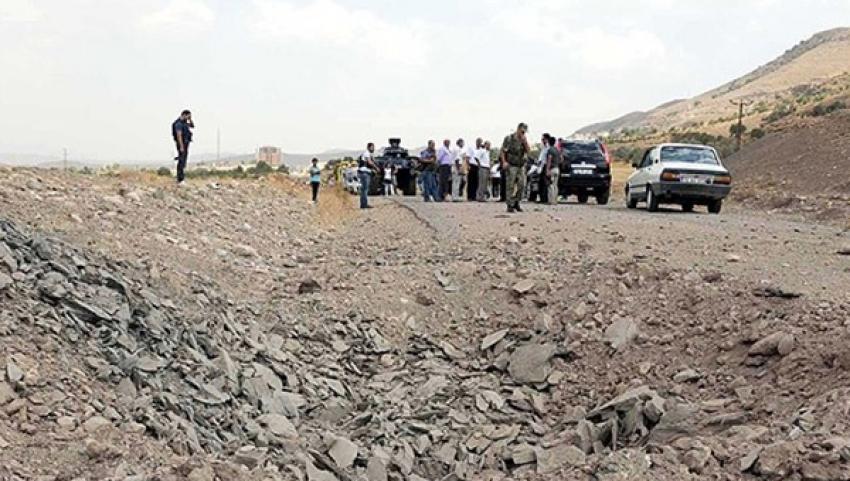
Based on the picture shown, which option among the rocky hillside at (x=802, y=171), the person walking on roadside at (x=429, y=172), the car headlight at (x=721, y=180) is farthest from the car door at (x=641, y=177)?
the person walking on roadside at (x=429, y=172)

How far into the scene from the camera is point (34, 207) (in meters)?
10.3

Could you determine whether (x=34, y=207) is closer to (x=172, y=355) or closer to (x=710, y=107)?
(x=172, y=355)

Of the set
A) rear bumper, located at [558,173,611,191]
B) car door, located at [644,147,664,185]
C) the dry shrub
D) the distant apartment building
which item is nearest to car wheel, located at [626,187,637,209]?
rear bumper, located at [558,173,611,191]

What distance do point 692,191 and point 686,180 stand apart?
25 centimetres

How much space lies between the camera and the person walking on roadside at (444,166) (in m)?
20.0

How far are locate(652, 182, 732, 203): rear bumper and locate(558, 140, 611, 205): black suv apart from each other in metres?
3.13

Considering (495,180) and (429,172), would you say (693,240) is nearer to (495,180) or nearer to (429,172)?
(429,172)

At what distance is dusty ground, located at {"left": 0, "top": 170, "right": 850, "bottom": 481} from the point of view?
194 inches

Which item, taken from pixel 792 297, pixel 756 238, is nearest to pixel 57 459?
pixel 792 297

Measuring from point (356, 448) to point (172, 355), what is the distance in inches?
64.0

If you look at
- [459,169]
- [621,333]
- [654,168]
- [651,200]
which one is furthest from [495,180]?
[621,333]

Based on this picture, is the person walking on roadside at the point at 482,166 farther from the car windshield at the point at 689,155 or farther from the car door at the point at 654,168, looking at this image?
the car windshield at the point at 689,155

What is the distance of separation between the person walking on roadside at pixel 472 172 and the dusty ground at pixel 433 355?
8513mm

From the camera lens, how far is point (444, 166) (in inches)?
810
